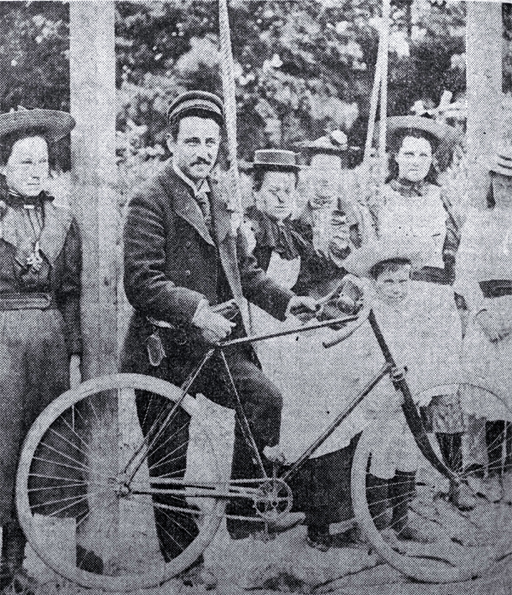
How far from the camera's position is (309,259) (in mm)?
4895

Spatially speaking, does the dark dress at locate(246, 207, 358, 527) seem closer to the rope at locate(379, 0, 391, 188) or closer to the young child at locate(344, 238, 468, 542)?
the young child at locate(344, 238, 468, 542)

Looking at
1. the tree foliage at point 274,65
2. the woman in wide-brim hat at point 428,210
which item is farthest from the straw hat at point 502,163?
the tree foliage at point 274,65

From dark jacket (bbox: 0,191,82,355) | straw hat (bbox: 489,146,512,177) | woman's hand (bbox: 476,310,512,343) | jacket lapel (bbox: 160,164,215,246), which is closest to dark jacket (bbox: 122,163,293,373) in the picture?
jacket lapel (bbox: 160,164,215,246)

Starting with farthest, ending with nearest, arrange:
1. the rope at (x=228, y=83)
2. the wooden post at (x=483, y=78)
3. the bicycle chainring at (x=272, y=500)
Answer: the wooden post at (x=483, y=78) → the rope at (x=228, y=83) → the bicycle chainring at (x=272, y=500)

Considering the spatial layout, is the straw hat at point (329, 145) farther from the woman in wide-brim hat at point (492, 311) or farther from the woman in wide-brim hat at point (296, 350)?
the woman in wide-brim hat at point (492, 311)

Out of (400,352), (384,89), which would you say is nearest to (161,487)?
(400,352)

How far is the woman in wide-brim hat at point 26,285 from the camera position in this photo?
479 centimetres

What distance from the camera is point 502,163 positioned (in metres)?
4.98

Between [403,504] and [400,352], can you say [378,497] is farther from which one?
[400,352]

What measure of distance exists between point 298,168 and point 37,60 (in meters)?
1.67

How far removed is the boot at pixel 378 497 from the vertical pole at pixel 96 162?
152cm

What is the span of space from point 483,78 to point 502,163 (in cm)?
52

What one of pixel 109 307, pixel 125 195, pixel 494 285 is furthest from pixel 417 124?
pixel 109 307

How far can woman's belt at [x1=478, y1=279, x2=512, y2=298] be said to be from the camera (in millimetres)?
4953
